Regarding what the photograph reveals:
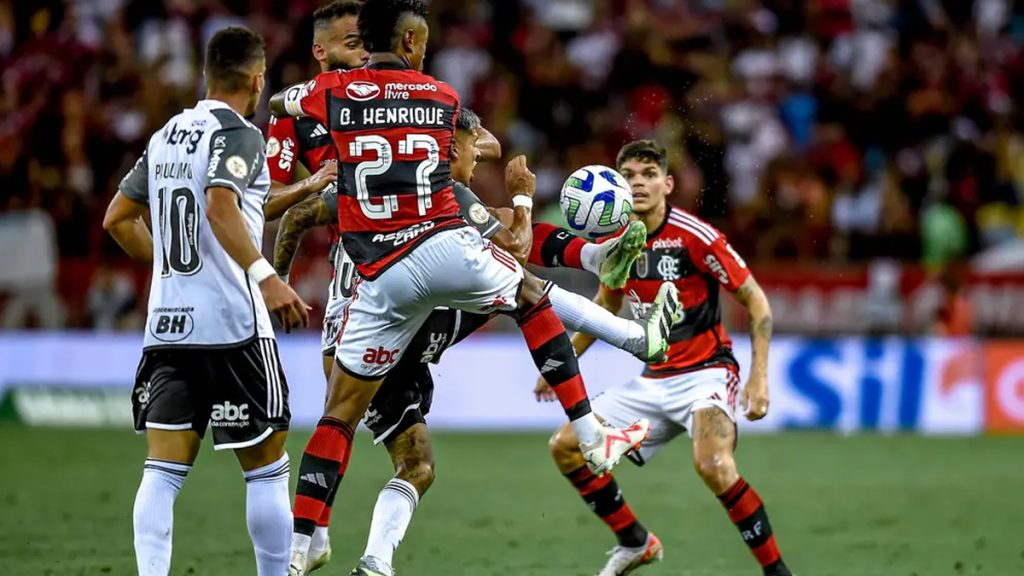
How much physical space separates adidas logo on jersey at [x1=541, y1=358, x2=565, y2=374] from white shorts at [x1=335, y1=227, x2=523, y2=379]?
1.06 feet

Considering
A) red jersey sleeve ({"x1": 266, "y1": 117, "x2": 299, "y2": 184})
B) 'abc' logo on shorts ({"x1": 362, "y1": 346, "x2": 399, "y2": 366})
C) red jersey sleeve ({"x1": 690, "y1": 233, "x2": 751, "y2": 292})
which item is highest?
red jersey sleeve ({"x1": 266, "y1": 117, "x2": 299, "y2": 184})

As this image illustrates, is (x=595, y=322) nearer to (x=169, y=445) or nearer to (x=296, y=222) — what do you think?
(x=296, y=222)

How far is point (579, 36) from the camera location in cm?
2234

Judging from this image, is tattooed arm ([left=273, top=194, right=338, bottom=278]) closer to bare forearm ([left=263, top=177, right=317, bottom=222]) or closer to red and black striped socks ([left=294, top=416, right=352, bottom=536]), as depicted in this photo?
bare forearm ([left=263, top=177, right=317, bottom=222])

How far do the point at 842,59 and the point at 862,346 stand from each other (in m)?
5.82

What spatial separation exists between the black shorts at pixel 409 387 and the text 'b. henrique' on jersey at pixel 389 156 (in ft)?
2.76

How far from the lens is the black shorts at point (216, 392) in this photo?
21.5 feet

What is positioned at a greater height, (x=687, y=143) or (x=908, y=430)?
(x=687, y=143)

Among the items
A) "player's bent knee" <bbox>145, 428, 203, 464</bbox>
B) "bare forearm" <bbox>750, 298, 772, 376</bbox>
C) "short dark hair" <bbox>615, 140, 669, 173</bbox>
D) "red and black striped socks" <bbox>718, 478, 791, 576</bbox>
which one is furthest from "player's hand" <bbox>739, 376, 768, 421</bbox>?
"player's bent knee" <bbox>145, 428, 203, 464</bbox>

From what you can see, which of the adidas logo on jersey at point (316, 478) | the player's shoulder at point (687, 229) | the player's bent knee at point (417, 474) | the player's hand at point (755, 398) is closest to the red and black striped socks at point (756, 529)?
the player's hand at point (755, 398)

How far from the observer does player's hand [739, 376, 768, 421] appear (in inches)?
318

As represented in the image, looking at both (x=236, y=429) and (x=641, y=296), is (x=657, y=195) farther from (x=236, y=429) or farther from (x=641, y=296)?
(x=236, y=429)

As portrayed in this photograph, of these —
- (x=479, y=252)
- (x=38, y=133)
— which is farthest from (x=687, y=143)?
(x=479, y=252)

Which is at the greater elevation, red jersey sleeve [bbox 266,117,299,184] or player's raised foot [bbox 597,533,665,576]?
red jersey sleeve [bbox 266,117,299,184]
